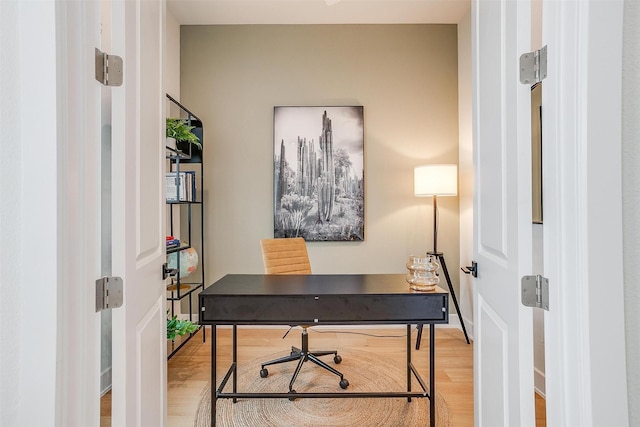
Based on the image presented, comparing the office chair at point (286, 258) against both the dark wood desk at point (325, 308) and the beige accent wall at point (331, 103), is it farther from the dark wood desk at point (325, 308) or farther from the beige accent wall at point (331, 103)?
the dark wood desk at point (325, 308)

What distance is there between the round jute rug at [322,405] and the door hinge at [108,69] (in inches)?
73.6

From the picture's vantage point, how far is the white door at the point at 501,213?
0.93 m

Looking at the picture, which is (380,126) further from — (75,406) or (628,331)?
(75,406)

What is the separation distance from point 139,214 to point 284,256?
179 centimetres

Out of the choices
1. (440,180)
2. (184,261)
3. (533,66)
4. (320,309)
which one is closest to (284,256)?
(184,261)

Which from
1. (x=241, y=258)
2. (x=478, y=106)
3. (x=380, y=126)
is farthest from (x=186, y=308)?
(x=478, y=106)

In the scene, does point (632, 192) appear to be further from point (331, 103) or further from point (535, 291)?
point (331, 103)

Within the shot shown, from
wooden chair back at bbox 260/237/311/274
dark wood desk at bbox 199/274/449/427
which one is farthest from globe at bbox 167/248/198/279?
dark wood desk at bbox 199/274/449/427

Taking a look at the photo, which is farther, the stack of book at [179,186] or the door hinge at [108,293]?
the stack of book at [179,186]

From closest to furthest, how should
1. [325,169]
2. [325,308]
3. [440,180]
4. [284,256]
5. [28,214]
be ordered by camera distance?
[28,214] < [325,308] < [284,256] < [440,180] < [325,169]

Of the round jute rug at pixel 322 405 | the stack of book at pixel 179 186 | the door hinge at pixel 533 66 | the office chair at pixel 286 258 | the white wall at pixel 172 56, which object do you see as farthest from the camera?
the white wall at pixel 172 56

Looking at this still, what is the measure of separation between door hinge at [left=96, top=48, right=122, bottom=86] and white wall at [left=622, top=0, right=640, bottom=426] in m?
1.24

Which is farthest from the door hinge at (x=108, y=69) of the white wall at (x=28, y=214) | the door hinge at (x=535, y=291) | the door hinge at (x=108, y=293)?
the door hinge at (x=535, y=291)

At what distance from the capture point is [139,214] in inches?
42.6
